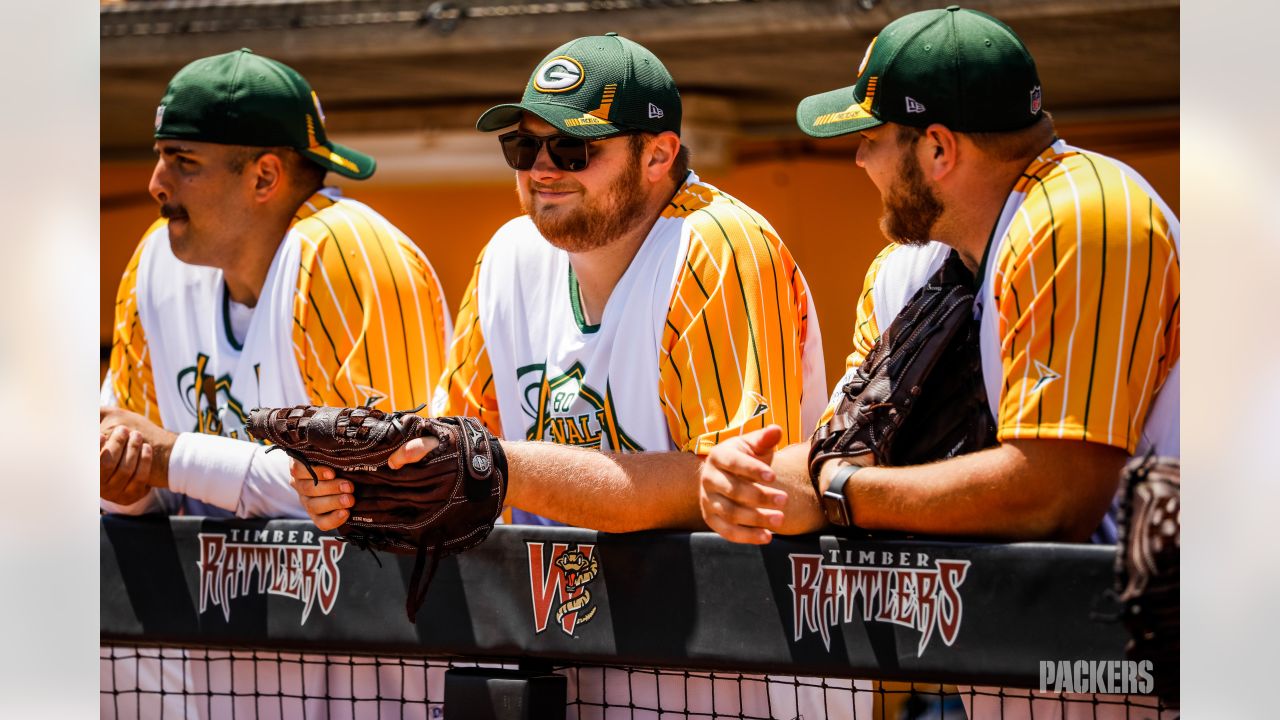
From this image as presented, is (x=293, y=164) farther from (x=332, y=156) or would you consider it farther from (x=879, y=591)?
(x=879, y=591)

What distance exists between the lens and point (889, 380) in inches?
93.5

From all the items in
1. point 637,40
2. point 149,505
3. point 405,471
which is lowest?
point 149,505

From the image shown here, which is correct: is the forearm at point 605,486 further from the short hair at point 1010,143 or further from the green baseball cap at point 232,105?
the green baseball cap at point 232,105

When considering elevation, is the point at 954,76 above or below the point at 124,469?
above

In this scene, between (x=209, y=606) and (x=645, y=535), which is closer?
(x=645, y=535)

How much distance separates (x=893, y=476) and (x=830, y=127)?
27.7 inches

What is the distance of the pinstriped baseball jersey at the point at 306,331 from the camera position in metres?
3.05

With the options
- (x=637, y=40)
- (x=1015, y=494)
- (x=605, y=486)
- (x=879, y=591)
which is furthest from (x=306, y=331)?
(x=637, y=40)

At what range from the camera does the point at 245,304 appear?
11.1 feet

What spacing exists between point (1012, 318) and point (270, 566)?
135 centimetres

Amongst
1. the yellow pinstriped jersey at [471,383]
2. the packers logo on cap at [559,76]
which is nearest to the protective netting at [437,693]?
the yellow pinstriped jersey at [471,383]
